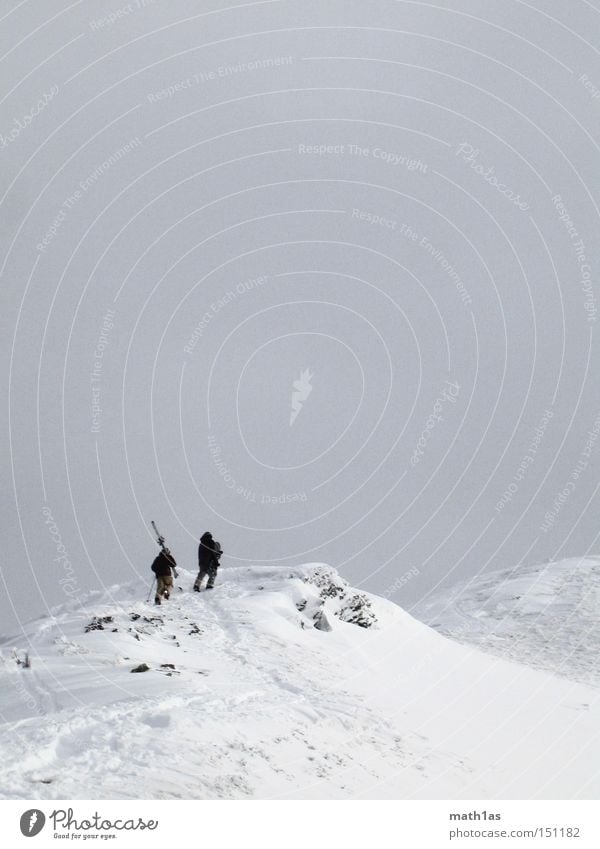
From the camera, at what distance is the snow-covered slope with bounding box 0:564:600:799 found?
10.4 m

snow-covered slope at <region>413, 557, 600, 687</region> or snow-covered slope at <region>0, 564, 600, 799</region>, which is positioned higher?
snow-covered slope at <region>0, 564, 600, 799</region>

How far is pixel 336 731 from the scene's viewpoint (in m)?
13.5

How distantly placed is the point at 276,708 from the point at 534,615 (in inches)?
1114

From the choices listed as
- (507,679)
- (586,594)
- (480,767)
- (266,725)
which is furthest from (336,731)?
(586,594)

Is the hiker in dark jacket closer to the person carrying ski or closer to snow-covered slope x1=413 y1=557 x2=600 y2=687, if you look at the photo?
the person carrying ski
